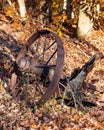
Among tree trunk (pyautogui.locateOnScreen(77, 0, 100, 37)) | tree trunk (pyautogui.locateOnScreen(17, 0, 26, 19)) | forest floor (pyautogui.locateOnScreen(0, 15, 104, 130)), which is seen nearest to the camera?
forest floor (pyautogui.locateOnScreen(0, 15, 104, 130))

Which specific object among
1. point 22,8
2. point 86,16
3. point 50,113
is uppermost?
point 22,8

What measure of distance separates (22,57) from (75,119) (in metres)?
2.63

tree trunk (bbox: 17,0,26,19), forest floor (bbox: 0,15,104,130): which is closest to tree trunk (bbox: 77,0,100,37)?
tree trunk (bbox: 17,0,26,19)

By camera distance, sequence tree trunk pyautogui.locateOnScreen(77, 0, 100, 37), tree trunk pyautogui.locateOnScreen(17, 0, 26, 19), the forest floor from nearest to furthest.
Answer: the forest floor → tree trunk pyautogui.locateOnScreen(17, 0, 26, 19) → tree trunk pyautogui.locateOnScreen(77, 0, 100, 37)

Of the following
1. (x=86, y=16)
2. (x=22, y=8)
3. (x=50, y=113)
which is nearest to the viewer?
(x=50, y=113)

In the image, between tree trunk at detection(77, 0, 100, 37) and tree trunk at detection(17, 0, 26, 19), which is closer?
tree trunk at detection(17, 0, 26, 19)

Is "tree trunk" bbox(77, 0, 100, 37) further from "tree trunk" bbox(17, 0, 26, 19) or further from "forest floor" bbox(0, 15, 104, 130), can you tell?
"forest floor" bbox(0, 15, 104, 130)

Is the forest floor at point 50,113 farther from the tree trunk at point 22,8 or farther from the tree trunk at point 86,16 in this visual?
the tree trunk at point 86,16

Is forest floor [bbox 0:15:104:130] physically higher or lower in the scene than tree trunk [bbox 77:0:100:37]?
lower

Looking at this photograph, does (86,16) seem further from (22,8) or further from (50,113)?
(50,113)

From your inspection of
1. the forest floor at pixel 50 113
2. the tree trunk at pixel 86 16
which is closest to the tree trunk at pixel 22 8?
the tree trunk at pixel 86 16

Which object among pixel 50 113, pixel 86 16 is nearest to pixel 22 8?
pixel 86 16

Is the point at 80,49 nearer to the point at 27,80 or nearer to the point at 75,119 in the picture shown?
the point at 27,80

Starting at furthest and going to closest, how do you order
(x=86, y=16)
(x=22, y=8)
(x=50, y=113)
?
(x=86, y=16) → (x=22, y=8) → (x=50, y=113)
